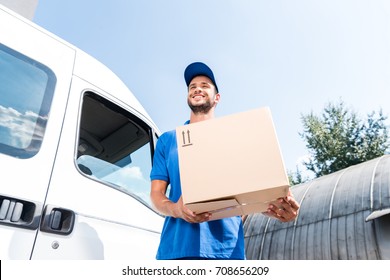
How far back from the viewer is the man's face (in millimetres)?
1760

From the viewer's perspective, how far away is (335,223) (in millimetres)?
6480

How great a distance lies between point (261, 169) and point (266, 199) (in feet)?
0.46

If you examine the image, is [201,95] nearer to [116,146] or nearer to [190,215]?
[190,215]

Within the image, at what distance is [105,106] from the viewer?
2.12 m

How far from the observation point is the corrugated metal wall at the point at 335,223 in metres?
5.77

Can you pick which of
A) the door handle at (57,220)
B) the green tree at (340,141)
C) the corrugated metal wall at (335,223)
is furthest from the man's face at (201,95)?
the green tree at (340,141)

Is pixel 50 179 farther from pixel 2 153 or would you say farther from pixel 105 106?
pixel 105 106

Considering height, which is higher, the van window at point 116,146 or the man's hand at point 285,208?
the van window at point 116,146

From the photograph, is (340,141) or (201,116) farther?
(340,141)

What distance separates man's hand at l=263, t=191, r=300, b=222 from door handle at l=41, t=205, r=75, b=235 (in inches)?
39.3

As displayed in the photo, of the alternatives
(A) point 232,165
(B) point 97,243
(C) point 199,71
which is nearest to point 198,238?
(A) point 232,165

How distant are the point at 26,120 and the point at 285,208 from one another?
4.56 ft

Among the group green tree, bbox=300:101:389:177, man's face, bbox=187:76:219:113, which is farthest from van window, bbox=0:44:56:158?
green tree, bbox=300:101:389:177

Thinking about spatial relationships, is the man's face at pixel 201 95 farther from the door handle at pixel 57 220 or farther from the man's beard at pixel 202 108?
the door handle at pixel 57 220
